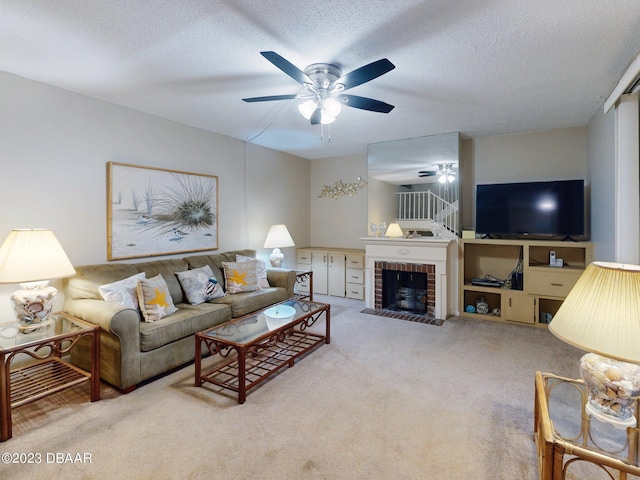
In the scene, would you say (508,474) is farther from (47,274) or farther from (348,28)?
(47,274)

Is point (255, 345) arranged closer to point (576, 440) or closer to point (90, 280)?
point (90, 280)

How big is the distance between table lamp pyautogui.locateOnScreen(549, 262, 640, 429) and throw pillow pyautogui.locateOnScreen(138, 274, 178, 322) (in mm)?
2818

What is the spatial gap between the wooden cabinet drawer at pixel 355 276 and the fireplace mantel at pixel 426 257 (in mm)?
382

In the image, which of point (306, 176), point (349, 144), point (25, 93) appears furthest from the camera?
point (306, 176)

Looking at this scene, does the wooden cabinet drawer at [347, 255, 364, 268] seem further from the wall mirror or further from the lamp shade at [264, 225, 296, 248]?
the lamp shade at [264, 225, 296, 248]

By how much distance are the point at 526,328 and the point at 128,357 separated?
13.8 feet

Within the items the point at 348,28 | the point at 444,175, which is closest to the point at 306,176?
the point at 444,175

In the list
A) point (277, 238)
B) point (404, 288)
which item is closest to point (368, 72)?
point (277, 238)

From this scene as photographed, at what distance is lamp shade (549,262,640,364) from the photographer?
1099 millimetres

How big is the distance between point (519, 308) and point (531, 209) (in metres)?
1.25

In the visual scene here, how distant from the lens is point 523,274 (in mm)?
4043

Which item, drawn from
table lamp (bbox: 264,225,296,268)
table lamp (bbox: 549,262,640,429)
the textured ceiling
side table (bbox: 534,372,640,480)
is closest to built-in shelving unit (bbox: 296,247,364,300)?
table lamp (bbox: 264,225,296,268)

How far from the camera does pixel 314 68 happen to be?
2367 mm

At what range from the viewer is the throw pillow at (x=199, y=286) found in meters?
3.38
